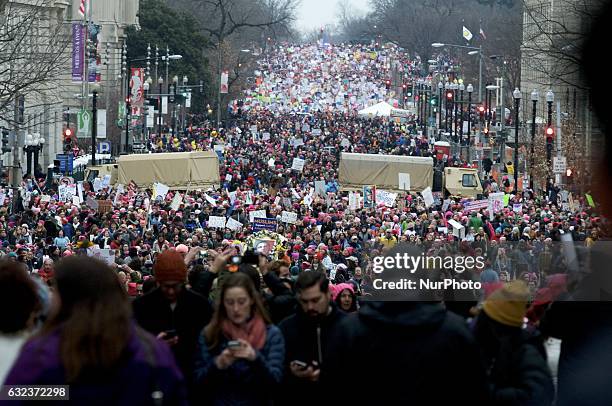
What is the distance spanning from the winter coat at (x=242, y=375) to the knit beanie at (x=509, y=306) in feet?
3.58

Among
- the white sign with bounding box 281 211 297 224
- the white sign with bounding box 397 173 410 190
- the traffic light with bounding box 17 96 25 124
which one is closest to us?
the white sign with bounding box 281 211 297 224

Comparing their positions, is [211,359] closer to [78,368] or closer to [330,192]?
[78,368]

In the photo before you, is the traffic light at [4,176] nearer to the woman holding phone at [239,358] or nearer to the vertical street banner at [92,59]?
the vertical street banner at [92,59]

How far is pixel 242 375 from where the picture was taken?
8.34 m

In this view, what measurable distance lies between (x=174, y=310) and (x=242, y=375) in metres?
1.14

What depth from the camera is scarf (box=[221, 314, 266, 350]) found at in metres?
8.45

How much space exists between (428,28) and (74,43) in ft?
368

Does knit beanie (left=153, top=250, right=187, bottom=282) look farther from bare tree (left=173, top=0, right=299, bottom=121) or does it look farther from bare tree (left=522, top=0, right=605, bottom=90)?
bare tree (left=173, top=0, right=299, bottom=121)

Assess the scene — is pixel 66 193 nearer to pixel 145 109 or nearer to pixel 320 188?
pixel 320 188

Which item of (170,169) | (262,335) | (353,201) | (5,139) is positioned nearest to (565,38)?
(353,201)

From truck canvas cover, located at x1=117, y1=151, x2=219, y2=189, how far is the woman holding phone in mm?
40731

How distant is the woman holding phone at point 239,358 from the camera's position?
834 cm

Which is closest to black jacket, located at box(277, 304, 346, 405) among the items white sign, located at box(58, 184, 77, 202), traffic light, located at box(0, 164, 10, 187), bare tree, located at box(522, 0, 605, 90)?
bare tree, located at box(522, 0, 605, 90)

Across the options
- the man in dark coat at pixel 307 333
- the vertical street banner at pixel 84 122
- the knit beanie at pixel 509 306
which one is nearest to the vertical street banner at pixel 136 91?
the vertical street banner at pixel 84 122
